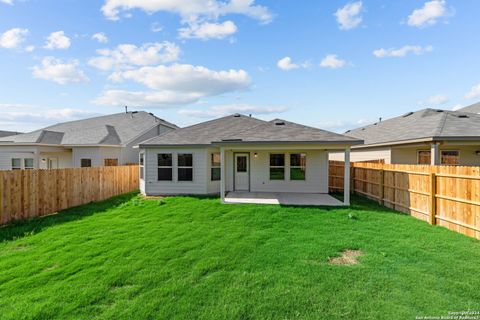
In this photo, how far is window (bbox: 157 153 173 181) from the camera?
13.5m

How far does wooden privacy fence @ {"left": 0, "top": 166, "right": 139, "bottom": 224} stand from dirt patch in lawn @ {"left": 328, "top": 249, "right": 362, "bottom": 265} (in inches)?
372

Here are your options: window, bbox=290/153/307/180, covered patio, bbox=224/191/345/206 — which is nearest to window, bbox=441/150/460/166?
covered patio, bbox=224/191/345/206

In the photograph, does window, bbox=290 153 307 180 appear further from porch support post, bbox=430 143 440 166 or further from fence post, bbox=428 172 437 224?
fence post, bbox=428 172 437 224

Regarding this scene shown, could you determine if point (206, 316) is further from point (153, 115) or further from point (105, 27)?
point (153, 115)

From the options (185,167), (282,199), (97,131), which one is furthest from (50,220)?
(97,131)

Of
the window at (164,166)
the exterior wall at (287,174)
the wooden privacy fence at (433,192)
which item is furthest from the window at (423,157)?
the window at (164,166)

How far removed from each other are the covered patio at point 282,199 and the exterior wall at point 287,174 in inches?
19.4

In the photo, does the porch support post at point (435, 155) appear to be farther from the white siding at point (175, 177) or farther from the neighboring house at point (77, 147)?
the neighboring house at point (77, 147)

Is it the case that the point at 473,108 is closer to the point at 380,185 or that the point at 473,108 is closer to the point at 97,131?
the point at 380,185

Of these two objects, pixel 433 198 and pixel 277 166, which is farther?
pixel 277 166

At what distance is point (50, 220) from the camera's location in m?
8.77

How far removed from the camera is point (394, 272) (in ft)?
15.6

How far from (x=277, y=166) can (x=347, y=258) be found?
8.53m

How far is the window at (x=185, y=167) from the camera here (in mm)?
13320
